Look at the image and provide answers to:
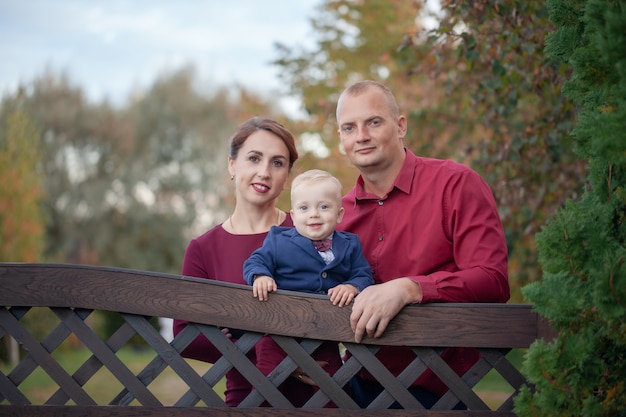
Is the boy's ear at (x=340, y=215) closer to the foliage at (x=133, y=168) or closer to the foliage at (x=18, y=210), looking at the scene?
the foliage at (x=18, y=210)

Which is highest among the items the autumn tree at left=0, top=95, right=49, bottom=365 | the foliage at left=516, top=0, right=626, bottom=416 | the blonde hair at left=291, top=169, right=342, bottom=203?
the autumn tree at left=0, top=95, right=49, bottom=365

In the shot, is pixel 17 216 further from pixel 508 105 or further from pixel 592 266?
pixel 592 266

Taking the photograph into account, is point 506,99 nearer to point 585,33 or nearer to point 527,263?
point 527,263

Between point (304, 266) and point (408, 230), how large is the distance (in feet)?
1.78

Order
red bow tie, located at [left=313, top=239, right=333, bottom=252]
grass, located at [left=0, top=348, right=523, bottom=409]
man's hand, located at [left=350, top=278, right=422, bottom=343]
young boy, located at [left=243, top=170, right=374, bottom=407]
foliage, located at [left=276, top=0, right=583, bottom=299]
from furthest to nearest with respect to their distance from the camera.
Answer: grass, located at [left=0, top=348, right=523, bottom=409], foliage, located at [left=276, top=0, right=583, bottom=299], red bow tie, located at [left=313, top=239, right=333, bottom=252], young boy, located at [left=243, top=170, right=374, bottom=407], man's hand, located at [left=350, top=278, right=422, bottom=343]

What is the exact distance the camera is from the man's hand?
2.85 metres

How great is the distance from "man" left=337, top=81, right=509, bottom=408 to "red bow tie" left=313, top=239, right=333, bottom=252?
10.9 inches

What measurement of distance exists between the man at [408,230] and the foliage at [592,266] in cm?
65

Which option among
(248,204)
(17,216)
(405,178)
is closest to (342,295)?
(405,178)

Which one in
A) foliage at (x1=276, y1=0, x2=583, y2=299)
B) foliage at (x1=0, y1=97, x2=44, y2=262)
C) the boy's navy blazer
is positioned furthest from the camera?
foliage at (x1=0, y1=97, x2=44, y2=262)

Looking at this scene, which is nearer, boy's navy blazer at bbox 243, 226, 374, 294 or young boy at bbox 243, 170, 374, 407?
young boy at bbox 243, 170, 374, 407

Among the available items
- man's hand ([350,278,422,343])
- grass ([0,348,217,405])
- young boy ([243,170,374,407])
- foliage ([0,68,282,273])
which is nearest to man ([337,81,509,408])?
man's hand ([350,278,422,343])

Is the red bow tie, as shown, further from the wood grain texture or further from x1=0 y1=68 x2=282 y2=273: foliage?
x1=0 y1=68 x2=282 y2=273: foliage

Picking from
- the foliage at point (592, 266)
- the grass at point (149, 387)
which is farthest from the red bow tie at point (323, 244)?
the grass at point (149, 387)
